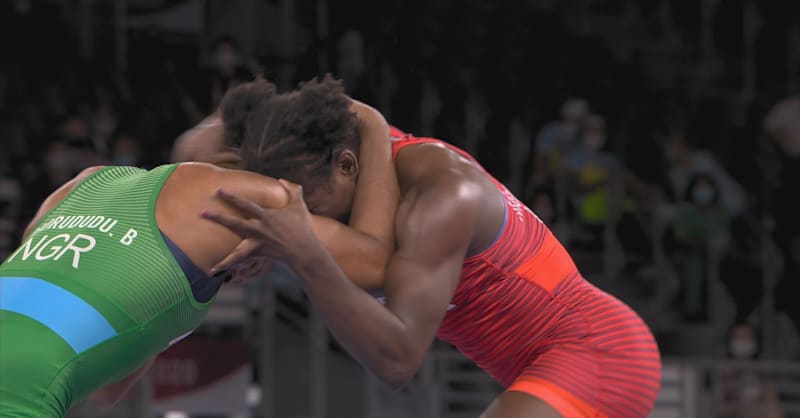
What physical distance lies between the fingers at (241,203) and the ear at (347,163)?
1.95 feet

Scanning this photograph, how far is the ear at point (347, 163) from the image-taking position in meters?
3.24

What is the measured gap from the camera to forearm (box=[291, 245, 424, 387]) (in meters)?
2.83

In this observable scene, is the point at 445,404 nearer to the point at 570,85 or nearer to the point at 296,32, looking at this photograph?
the point at 570,85

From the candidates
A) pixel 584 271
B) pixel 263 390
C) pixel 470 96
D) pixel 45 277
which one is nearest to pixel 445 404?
pixel 263 390

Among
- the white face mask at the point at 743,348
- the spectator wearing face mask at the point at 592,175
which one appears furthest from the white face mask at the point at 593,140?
the white face mask at the point at 743,348

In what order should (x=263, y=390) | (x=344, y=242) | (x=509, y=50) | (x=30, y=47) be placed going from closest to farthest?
1. (x=344, y=242)
2. (x=263, y=390)
3. (x=30, y=47)
4. (x=509, y=50)

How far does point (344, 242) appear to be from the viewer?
9.94ft

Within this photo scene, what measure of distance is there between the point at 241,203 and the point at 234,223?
0.05 metres

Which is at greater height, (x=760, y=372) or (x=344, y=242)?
(x=344, y=242)

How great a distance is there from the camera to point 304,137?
3090mm

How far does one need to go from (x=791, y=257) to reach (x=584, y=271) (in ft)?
4.80

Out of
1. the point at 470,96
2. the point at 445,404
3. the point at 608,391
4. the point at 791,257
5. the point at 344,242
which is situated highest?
the point at 344,242

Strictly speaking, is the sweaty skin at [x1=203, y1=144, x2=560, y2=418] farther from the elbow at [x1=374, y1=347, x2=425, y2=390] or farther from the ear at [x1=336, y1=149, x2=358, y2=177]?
the ear at [x1=336, y1=149, x2=358, y2=177]

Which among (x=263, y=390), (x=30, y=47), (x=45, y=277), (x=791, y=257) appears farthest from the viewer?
(x=30, y=47)
